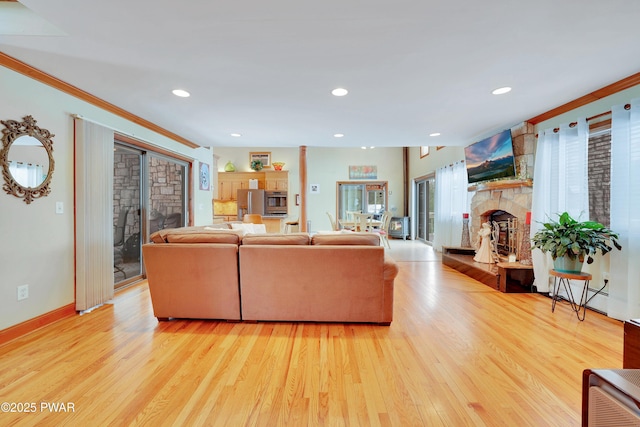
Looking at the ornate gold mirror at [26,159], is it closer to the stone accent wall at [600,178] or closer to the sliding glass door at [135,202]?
the sliding glass door at [135,202]

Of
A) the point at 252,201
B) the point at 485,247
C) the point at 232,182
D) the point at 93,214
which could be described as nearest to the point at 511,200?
the point at 485,247

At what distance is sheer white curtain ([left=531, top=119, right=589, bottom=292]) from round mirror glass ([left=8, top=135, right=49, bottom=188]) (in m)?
5.32

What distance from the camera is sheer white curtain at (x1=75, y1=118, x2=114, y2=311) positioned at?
111 inches

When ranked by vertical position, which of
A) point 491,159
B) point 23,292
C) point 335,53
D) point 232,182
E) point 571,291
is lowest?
point 571,291

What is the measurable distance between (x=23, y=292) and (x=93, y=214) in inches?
35.6

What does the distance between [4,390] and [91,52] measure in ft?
7.58

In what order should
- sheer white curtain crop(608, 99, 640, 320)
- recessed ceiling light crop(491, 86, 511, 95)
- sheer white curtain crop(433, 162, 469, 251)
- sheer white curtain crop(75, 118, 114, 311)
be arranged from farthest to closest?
sheer white curtain crop(433, 162, 469, 251)
sheer white curtain crop(75, 118, 114, 311)
recessed ceiling light crop(491, 86, 511, 95)
sheer white curtain crop(608, 99, 640, 320)

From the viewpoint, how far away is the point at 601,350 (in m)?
2.08

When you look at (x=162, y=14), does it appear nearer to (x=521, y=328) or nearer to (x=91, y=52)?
(x=91, y=52)

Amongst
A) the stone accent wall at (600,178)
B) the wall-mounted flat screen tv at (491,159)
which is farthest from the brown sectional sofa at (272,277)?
the wall-mounted flat screen tv at (491,159)

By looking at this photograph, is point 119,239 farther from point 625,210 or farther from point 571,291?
point 625,210

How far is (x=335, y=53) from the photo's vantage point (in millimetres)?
2082

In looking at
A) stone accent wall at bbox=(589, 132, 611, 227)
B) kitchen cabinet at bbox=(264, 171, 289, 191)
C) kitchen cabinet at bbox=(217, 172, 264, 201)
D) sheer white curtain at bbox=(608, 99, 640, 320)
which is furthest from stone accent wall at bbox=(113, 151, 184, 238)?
stone accent wall at bbox=(589, 132, 611, 227)

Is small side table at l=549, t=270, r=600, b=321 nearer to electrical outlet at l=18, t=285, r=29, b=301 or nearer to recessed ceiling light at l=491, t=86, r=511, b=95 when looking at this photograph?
recessed ceiling light at l=491, t=86, r=511, b=95
